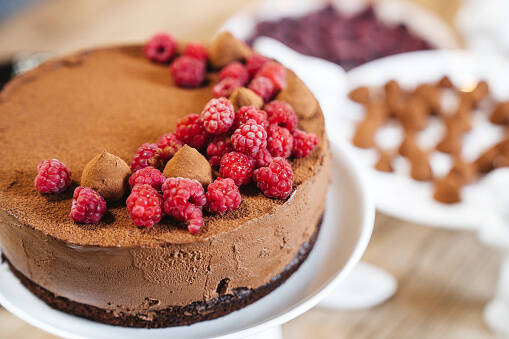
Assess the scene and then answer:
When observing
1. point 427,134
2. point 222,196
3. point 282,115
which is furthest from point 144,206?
point 427,134

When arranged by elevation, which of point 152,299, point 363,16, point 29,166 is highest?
point 29,166

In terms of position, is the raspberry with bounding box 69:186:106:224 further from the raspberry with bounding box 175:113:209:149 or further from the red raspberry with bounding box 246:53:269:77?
the red raspberry with bounding box 246:53:269:77

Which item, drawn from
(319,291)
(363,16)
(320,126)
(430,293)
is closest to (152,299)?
(319,291)

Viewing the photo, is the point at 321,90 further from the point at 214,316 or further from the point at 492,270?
the point at 214,316

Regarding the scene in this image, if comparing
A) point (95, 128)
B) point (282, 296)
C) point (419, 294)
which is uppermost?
point (95, 128)

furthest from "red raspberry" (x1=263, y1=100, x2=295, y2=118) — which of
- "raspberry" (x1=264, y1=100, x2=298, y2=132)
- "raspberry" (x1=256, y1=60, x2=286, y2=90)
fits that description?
"raspberry" (x1=256, y1=60, x2=286, y2=90)

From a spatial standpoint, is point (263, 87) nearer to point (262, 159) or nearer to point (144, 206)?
point (262, 159)
